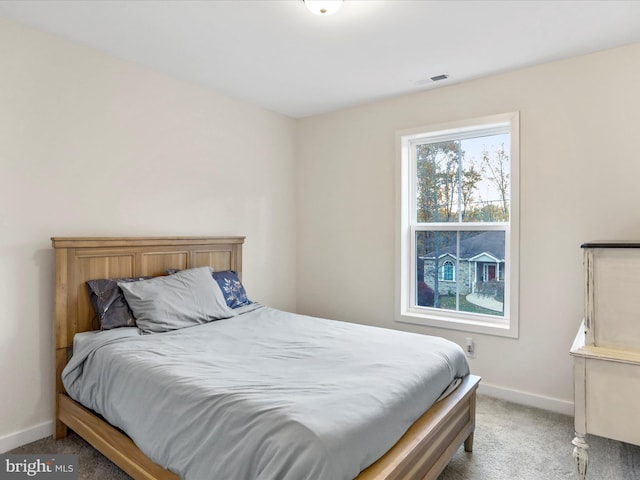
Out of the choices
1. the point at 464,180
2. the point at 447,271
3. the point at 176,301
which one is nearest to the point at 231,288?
the point at 176,301

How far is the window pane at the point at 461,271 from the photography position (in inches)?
121

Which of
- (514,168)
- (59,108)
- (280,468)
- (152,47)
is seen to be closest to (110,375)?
(280,468)

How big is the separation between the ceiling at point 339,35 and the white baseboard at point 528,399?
239 centimetres

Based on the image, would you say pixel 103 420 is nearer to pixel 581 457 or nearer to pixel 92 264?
pixel 92 264

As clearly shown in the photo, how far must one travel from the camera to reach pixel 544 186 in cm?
271

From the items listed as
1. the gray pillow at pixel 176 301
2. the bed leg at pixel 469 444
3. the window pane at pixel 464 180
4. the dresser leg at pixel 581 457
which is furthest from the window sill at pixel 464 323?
the gray pillow at pixel 176 301

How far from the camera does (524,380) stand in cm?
281

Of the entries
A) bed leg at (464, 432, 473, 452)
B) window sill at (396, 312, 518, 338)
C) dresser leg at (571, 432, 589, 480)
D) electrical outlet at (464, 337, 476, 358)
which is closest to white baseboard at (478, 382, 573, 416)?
electrical outlet at (464, 337, 476, 358)

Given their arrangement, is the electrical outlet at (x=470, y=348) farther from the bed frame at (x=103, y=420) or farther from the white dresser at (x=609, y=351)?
the white dresser at (x=609, y=351)

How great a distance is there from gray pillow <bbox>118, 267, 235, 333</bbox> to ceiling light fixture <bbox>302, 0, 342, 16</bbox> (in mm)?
1874

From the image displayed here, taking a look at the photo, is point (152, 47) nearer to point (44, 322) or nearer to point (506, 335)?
point (44, 322)

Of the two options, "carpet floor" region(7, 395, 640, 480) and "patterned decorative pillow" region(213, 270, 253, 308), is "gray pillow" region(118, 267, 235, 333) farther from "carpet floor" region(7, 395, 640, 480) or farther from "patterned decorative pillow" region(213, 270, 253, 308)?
"carpet floor" region(7, 395, 640, 480)

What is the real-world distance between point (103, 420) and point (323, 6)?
2.39m

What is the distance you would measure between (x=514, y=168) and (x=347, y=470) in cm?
246
